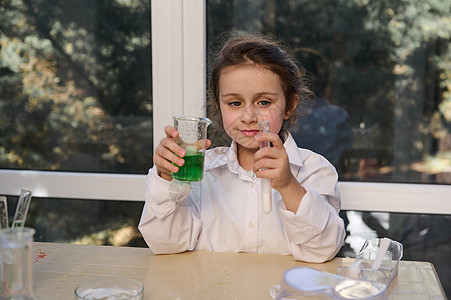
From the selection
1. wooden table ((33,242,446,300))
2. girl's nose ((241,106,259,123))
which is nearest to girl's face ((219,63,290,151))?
girl's nose ((241,106,259,123))

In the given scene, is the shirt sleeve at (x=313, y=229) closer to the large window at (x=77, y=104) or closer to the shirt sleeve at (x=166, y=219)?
the shirt sleeve at (x=166, y=219)

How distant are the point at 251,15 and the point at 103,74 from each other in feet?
2.16

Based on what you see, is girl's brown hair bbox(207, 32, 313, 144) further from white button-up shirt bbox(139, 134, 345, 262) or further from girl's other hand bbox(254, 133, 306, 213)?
girl's other hand bbox(254, 133, 306, 213)

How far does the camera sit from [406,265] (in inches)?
48.2

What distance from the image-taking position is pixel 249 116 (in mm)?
1456

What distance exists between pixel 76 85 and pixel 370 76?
3.89 feet

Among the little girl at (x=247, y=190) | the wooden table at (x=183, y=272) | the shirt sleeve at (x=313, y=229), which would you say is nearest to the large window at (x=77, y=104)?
the little girl at (x=247, y=190)

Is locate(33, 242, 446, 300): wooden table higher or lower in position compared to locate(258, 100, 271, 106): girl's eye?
lower

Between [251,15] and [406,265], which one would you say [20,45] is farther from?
[406,265]

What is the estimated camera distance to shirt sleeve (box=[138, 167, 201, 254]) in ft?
4.54

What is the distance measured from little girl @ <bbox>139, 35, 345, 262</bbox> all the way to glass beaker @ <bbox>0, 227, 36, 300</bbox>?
1.40 feet

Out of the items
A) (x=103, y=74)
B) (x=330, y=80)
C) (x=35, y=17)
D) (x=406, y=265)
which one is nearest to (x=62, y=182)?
(x=103, y=74)

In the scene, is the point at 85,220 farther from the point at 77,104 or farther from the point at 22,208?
the point at 22,208

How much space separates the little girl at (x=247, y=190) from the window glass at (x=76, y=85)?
56cm
